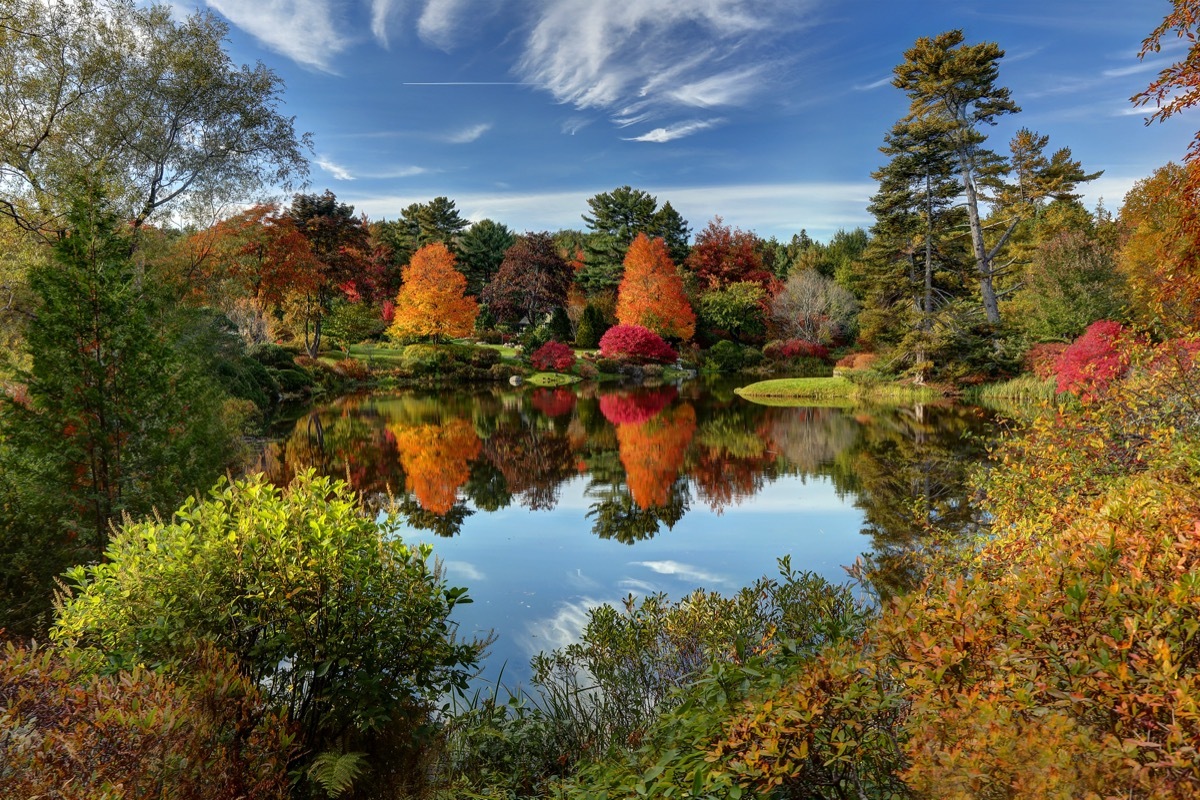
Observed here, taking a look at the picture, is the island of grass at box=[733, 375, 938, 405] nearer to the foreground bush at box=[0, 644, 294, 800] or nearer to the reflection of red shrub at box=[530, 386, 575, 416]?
the reflection of red shrub at box=[530, 386, 575, 416]

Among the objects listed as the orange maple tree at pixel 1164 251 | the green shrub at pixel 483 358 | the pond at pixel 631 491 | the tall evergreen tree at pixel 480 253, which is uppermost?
the tall evergreen tree at pixel 480 253

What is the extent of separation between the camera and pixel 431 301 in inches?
1580

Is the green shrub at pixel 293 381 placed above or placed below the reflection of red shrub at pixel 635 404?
above

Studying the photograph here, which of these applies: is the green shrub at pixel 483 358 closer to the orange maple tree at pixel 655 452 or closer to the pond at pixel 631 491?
the pond at pixel 631 491

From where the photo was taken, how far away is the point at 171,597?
11.1ft

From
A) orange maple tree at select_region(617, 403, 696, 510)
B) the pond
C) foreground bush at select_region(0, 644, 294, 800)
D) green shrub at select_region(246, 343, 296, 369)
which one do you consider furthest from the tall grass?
green shrub at select_region(246, 343, 296, 369)

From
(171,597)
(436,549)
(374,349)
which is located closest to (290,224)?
(374,349)

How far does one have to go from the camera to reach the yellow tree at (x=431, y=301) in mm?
40062

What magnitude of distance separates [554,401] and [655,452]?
1265cm

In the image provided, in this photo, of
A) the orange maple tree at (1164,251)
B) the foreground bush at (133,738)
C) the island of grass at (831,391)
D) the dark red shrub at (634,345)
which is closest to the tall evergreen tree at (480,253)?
the dark red shrub at (634,345)

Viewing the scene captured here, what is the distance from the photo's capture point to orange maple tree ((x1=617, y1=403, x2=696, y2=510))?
1278 centimetres

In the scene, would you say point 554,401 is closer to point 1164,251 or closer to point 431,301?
point 431,301

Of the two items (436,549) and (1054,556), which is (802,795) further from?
(436,549)

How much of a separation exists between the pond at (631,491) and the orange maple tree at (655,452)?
0.07 metres
